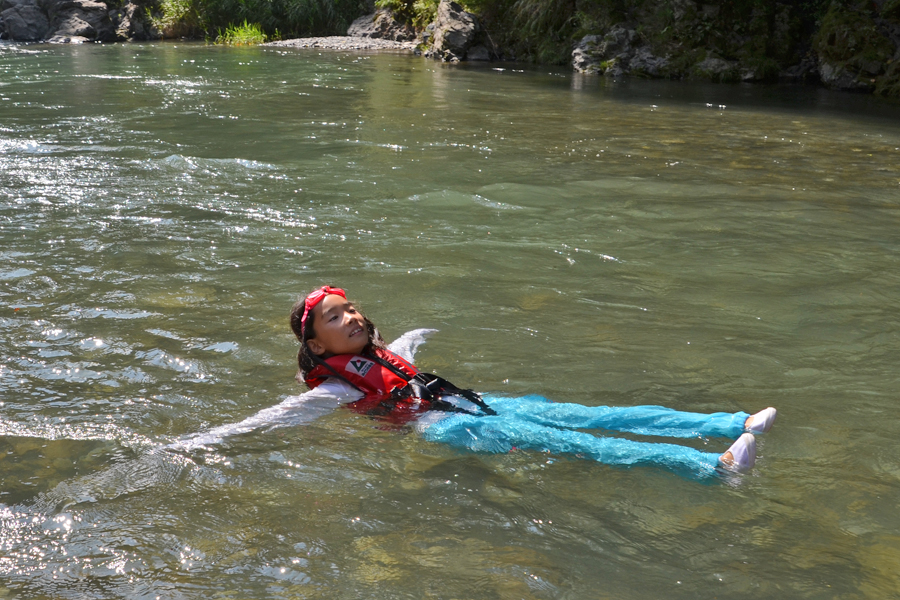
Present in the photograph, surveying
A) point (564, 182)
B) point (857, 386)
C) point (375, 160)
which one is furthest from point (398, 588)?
point (375, 160)

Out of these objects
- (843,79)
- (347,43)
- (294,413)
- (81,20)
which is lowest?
(294,413)

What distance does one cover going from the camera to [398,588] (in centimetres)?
295

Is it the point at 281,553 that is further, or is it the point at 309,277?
the point at 309,277

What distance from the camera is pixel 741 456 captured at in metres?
3.48

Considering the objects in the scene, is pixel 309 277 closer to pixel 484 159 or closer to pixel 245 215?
pixel 245 215

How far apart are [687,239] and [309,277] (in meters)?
3.39

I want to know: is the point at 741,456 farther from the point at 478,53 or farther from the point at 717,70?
the point at 478,53

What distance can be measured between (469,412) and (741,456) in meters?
1.31

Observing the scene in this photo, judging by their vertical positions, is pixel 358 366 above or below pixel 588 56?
below

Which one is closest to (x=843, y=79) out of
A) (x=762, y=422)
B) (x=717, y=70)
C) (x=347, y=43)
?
(x=717, y=70)

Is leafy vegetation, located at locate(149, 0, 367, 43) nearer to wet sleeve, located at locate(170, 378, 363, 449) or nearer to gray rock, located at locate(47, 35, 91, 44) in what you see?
gray rock, located at locate(47, 35, 91, 44)

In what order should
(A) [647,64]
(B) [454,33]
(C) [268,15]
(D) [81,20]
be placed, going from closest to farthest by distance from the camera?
(A) [647,64], (B) [454,33], (C) [268,15], (D) [81,20]

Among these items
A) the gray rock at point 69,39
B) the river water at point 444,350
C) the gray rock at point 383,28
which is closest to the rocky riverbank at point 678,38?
the gray rock at point 383,28

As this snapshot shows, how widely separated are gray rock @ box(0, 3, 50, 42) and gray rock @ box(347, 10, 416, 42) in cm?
1367
